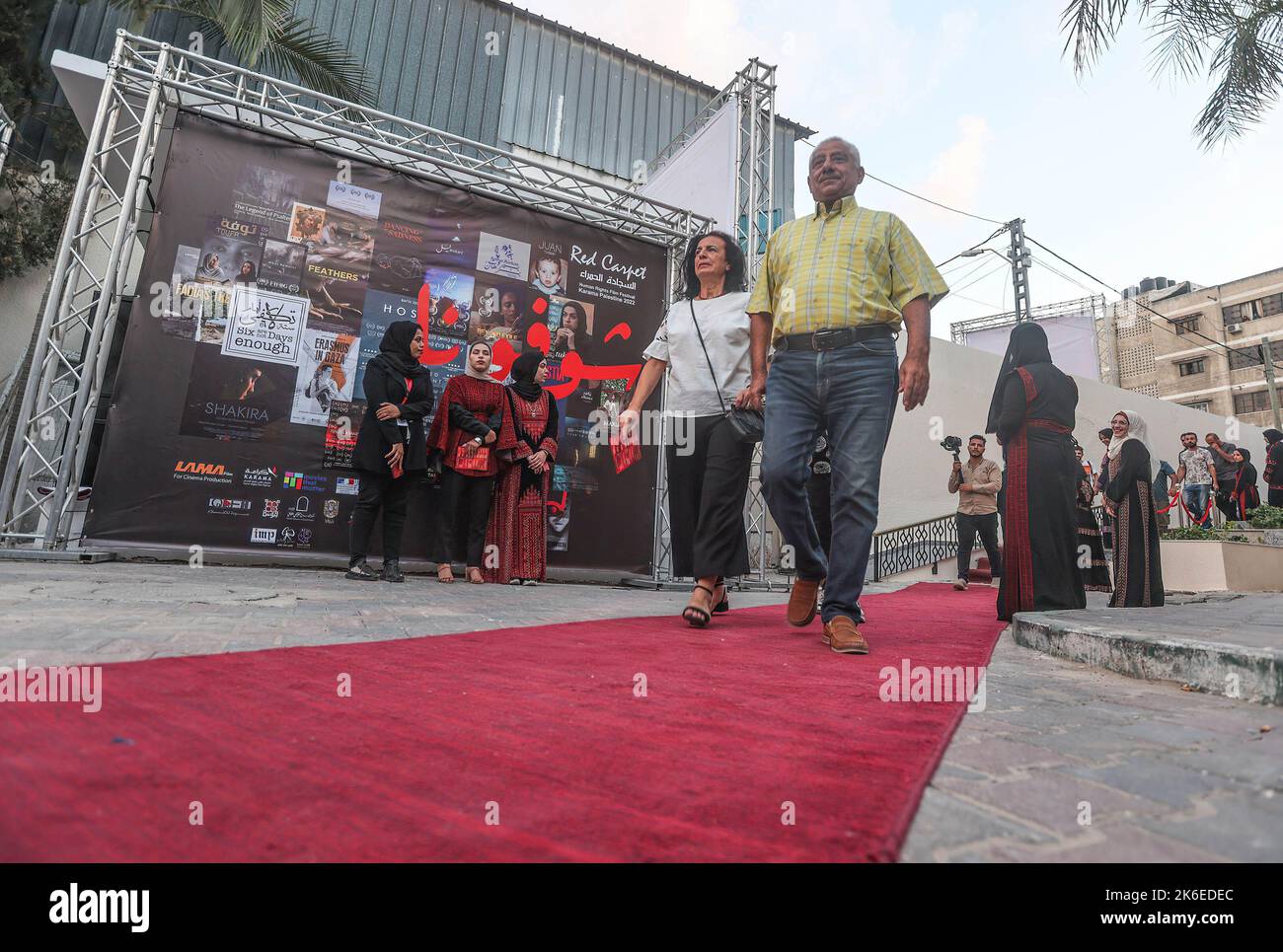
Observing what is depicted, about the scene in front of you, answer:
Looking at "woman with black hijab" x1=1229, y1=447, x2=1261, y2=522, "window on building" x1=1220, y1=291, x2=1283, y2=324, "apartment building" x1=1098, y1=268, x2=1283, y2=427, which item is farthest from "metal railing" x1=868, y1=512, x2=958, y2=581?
"window on building" x1=1220, y1=291, x2=1283, y2=324

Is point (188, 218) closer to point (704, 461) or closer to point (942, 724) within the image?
point (704, 461)

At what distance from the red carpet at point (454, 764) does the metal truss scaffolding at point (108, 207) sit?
14.6 ft

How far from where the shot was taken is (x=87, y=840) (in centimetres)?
72

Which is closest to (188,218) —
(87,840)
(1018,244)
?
(87,840)

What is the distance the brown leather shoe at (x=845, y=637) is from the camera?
236 centimetres

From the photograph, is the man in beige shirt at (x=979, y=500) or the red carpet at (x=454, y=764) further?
the man in beige shirt at (x=979, y=500)

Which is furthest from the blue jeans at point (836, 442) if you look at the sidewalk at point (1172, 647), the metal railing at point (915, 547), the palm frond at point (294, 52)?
the metal railing at point (915, 547)

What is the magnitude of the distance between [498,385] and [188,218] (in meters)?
2.78

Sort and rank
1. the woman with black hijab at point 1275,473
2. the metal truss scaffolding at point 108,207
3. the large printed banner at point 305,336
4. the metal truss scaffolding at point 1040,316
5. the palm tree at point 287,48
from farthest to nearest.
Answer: the metal truss scaffolding at point 1040,316, the woman with black hijab at point 1275,473, the palm tree at point 287,48, the large printed banner at point 305,336, the metal truss scaffolding at point 108,207

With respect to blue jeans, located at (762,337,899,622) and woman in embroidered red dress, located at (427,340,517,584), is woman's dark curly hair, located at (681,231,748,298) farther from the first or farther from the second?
woman in embroidered red dress, located at (427,340,517,584)

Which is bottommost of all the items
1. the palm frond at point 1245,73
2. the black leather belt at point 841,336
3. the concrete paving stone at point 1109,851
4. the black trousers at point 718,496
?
the concrete paving stone at point 1109,851

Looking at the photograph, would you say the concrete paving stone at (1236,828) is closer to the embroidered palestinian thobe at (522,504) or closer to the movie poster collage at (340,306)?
the embroidered palestinian thobe at (522,504)

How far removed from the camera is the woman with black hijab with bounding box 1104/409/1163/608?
4.37m

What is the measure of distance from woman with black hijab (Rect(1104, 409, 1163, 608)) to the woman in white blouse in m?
2.72
